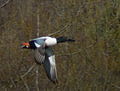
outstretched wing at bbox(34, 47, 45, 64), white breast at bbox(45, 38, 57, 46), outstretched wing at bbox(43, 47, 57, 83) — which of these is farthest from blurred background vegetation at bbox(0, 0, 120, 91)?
outstretched wing at bbox(34, 47, 45, 64)

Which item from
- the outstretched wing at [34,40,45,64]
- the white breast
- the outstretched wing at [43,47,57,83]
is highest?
the white breast

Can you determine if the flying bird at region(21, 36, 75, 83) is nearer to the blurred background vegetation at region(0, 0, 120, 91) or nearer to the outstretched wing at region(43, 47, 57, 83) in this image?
the outstretched wing at region(43, 47, 57, 83)

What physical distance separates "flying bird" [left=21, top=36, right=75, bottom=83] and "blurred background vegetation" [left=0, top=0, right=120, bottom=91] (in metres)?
0.55

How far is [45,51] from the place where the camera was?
6711 mm

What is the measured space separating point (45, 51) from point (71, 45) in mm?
826

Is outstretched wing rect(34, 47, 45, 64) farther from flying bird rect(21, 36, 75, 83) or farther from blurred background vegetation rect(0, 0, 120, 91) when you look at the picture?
blurred background vegetation rect(0, 0, 120, 91)

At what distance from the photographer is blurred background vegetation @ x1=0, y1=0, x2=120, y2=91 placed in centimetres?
720

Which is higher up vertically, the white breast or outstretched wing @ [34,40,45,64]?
the white breast

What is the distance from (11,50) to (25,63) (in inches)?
11.3

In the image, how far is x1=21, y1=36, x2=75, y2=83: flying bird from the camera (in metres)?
6.62

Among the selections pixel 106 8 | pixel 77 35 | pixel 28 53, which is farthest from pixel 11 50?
pixel 106 8

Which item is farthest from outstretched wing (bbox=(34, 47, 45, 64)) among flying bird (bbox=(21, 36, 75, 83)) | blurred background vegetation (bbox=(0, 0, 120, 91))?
blurred background vegetation (bbox=(0, 0, 120, 91))

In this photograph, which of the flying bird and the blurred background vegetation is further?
the blurred background vegetation

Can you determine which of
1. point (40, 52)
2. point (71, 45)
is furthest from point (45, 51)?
point (71, 45)
